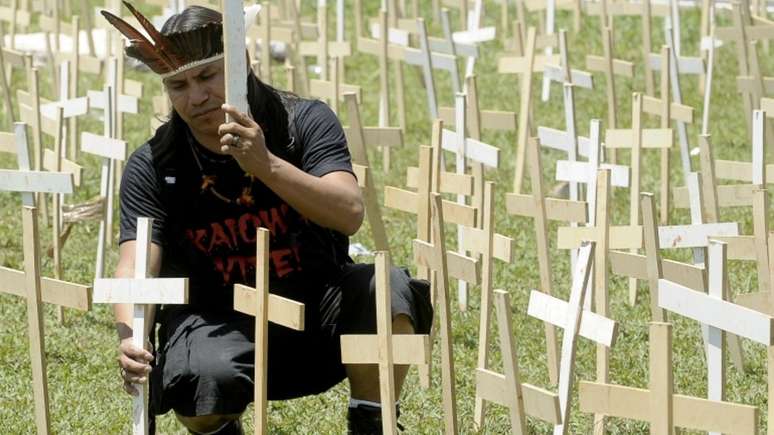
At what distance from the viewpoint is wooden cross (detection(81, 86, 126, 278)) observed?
603cm

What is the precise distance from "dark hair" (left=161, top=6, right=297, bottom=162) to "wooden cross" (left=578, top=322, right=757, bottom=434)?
1.31 m

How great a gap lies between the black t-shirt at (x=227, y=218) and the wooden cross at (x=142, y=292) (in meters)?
0.43

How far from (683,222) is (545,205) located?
223 cm

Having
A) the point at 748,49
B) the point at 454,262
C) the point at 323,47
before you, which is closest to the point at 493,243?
the point at 454,262

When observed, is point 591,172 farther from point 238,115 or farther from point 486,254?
point 238,115

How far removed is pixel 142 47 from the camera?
422 cm

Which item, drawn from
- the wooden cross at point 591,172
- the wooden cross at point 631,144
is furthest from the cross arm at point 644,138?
the wooden cross at point 591,172

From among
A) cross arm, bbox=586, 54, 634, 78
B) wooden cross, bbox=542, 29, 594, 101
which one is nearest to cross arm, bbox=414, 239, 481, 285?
wooden cross, bbox=542, 29, 594, 101

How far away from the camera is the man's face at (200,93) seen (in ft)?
14.1

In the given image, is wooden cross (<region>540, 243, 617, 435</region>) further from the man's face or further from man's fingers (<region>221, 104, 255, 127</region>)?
the man's face

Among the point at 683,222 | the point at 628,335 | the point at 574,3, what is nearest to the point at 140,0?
the point at 574,3

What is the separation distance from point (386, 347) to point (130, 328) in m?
0.79

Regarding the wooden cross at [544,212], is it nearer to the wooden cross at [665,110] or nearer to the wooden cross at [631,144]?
Result: the wooden cross at [631,144]

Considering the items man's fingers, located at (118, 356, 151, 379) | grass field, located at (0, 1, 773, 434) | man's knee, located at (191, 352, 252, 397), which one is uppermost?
man's fingers, located at (118, 356, 151, 379)
